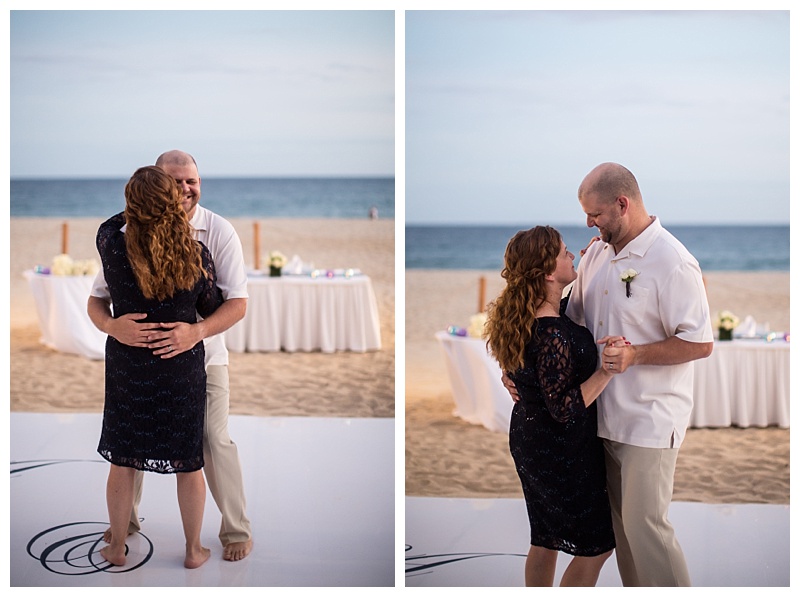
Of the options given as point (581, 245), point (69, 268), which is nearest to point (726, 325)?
point (69, 268)

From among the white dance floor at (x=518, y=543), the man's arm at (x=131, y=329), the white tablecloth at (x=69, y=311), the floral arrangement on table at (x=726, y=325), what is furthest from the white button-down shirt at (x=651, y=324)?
the white tablecloth at (x=69, y=311)

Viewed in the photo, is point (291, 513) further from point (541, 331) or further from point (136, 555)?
point (541, 331)

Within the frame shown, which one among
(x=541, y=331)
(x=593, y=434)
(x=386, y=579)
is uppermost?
(x=541, y=331)

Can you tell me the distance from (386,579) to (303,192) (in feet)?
76.6

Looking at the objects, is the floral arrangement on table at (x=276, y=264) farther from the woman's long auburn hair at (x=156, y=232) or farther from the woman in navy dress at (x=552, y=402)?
the woman in navy dress at (x=552, y=402)

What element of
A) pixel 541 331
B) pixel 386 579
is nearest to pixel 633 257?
pixel 541 331

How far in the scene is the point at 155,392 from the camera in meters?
3.06

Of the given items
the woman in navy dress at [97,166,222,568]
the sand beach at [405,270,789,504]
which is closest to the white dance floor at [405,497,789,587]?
the sand beach at [405,270,789,504]

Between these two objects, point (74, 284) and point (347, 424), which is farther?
point (74, 284)

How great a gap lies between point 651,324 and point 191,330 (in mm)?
1501

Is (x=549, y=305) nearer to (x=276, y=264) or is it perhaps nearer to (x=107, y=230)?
(x=107, y=230)

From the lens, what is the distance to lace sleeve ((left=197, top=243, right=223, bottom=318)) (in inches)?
121

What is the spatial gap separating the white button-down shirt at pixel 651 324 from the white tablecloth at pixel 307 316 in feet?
15.4

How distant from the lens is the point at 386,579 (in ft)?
11.4
